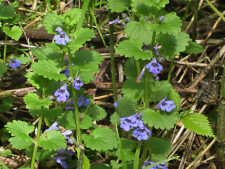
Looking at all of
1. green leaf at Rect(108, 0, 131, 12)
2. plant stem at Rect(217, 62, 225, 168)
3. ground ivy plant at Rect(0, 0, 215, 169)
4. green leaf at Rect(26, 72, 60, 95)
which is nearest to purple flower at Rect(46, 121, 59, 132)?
ground ivy plant at Rect(0, 0, 215, 169)

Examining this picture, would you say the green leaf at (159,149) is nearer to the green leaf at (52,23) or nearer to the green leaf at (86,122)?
the green leaf at (86,122)

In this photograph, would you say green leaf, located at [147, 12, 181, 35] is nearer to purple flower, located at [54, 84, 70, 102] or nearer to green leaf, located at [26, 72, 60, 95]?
purple flower, located at [54, 84, 70, 102]

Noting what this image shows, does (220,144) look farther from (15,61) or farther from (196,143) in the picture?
(15,61)

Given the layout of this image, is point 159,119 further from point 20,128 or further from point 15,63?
point 15,63

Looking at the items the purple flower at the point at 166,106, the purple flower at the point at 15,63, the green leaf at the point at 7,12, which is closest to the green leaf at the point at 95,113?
the purple flower at the point at 166,106

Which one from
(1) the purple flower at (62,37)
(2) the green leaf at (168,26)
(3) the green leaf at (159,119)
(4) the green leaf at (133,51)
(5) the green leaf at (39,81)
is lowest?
(3) the green leaf at (159,119)

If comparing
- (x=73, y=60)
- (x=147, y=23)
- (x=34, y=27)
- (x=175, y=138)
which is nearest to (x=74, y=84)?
(x=73, y=60)
